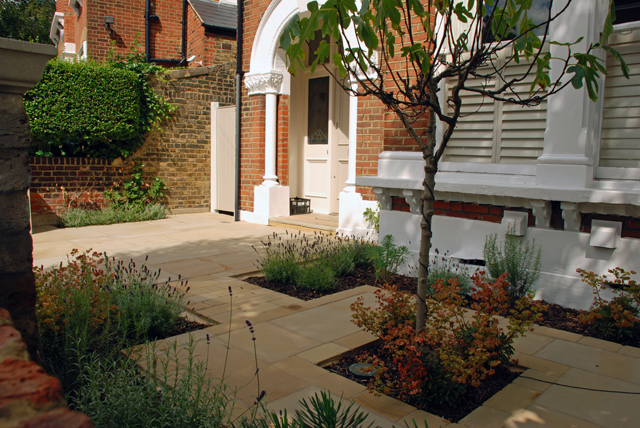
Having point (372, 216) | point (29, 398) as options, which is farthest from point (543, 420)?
point (372, 216)

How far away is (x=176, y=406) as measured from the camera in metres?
2.30

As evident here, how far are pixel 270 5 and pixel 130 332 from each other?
7.20 metres

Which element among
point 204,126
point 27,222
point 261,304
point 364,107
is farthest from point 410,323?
point 204,126

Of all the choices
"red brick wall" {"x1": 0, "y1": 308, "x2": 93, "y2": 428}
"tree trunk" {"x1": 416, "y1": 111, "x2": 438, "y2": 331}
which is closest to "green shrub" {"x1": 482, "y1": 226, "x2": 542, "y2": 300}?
"tree trunk" {"x1": 416, "y1": 111, "x2": 438, "y2": 331}

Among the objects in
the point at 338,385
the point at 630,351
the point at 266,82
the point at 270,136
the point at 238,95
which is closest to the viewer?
the point at 338,385

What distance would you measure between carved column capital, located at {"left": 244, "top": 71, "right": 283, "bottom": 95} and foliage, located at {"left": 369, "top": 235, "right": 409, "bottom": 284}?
493 centimetres

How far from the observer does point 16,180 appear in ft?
7.18

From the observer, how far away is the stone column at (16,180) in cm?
211

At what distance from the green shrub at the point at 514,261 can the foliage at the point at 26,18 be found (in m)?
28.8

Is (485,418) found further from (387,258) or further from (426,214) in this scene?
(387,258)

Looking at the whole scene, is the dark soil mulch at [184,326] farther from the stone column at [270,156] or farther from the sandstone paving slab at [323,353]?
the stone column at [270,156]

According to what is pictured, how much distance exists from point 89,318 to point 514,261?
142 inches

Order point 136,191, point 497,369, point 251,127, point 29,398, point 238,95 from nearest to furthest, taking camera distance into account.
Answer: point 29,398 → point 497,369 → point 251,127 → point 238,95 → point 136,191

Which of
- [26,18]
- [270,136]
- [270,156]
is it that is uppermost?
[26,18]
